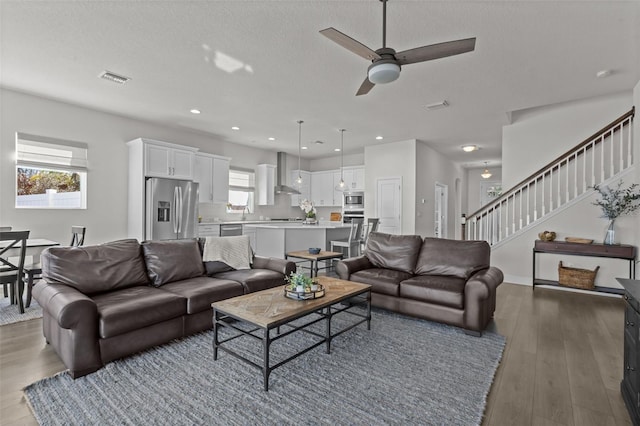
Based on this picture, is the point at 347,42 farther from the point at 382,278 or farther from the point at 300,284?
the point at 382,278

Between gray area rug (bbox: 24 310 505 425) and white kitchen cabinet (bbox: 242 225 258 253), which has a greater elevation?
white kitchen cabinet (bbox: 242 225 258 253)

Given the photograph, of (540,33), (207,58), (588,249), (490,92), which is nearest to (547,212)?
(588,249)

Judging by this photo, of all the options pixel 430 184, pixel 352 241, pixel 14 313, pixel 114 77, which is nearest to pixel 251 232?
pixel 352 241

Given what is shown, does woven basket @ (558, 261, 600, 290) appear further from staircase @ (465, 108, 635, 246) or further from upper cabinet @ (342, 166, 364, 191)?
upper cabinet @ (342, 166, 364, 191)

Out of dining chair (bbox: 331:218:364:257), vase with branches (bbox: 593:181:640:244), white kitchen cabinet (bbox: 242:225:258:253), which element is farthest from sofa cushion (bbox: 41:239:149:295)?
vase with branches (bbox: 593:181:640:244)

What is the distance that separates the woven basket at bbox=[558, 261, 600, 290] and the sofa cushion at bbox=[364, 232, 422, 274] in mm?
2426

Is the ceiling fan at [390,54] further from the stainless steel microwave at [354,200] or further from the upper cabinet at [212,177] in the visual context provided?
the stainless steel microwave at [354,200]

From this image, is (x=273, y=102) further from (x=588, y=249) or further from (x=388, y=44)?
(x=588, y=249)

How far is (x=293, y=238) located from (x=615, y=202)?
15.9 feet

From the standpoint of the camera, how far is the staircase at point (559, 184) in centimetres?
461

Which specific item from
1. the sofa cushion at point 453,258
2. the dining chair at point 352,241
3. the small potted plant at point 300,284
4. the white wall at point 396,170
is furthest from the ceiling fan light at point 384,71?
the white wall at point 396,170

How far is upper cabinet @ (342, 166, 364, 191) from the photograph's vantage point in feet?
27.9

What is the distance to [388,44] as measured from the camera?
3137mm

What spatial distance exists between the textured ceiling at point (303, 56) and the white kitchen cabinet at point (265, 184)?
8.69ft
